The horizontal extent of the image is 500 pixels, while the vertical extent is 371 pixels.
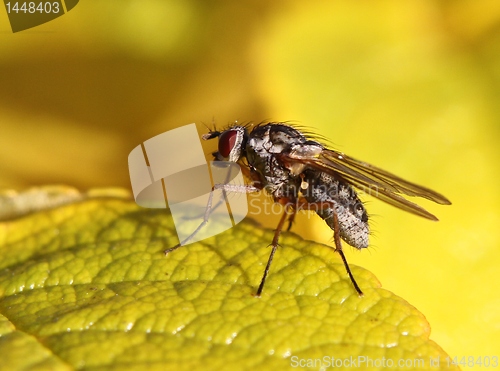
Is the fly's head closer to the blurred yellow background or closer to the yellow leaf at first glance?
the blurred yellow background

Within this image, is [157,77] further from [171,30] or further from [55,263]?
[55,263]

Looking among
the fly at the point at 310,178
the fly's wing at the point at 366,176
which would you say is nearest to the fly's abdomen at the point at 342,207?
the fly at the point at 310,178

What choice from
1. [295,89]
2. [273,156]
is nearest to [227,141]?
[273,156]

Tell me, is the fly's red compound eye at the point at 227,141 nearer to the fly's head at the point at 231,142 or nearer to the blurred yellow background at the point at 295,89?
the fly's head at the point at 231,142

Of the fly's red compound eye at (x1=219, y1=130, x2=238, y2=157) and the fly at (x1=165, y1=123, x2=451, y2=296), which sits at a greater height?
the fly's red compound eye at (x1=219, y1=130, x2=238, y2=157)

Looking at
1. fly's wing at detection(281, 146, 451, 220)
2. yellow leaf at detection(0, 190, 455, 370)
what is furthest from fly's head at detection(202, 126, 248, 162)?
yellow leaf at detection(0, 190, 455, 370)

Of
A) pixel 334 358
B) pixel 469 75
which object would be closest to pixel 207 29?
pixel 469 75
